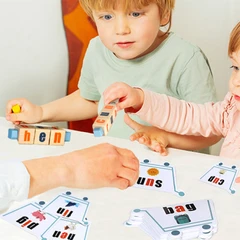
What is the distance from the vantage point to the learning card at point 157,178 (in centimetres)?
76

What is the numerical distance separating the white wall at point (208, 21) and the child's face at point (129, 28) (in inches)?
11.2

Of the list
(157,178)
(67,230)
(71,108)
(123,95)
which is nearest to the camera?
(67,230)

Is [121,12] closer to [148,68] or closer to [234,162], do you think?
[148,68]

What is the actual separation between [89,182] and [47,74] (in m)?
0.58

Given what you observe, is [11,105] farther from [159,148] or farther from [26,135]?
[159,148]

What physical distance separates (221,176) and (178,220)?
150 millimetres

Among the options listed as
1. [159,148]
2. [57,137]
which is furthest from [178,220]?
[57,137]

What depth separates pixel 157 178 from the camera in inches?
30.9

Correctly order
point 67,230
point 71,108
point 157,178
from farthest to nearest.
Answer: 1. point 71,108
2. point 157,178
3. point 67,230

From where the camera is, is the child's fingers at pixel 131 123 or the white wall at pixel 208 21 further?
the white wall at pixel 208 21

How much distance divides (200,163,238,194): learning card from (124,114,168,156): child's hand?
0.29ft

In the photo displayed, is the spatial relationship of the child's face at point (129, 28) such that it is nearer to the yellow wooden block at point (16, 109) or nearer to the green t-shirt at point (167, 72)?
the green t-shirt at point (167, 72)

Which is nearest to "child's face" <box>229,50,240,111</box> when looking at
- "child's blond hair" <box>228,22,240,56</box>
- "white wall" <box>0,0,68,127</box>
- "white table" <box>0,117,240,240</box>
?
"child's blond hair" <box>228,22,240,56</box>

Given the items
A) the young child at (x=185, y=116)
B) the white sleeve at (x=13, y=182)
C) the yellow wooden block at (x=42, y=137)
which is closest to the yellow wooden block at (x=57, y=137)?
the yellow wooden block at (x=42, y=137)
